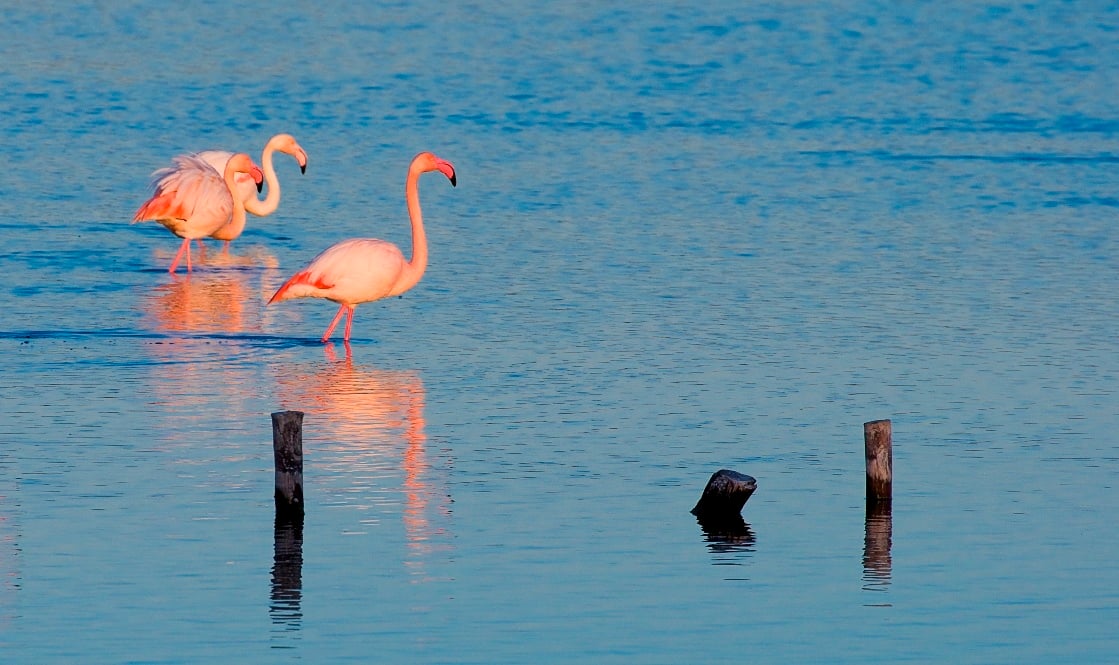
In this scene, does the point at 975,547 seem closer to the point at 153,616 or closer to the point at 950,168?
the point at 153,616

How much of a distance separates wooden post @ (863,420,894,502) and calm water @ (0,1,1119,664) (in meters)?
0.15

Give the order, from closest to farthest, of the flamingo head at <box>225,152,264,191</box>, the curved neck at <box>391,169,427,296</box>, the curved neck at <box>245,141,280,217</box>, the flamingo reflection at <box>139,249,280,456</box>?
1. the flamingo reflection at <box>139,249,280,456</box>
2. the curved neck at <box>391,169,427,296</box>
3. the flamingo head at <box>225,152,264,191</box>
4. the curved neck at <box>245,141,280,217</box>

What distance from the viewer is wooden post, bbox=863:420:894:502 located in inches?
390

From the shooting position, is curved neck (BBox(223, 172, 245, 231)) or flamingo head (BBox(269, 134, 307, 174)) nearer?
curved neck (BBox(223, 172, 245, 231))

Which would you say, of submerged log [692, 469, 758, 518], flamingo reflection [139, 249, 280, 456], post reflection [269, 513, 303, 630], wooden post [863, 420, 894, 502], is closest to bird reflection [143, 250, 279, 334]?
flamingo reflection [139, 249, 280, 456]

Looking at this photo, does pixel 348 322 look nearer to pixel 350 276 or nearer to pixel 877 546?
pixel 350 276

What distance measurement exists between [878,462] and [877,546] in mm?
661

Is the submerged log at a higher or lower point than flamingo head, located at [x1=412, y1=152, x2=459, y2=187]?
lower

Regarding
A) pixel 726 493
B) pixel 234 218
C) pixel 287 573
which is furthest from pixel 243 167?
pixel 287 573

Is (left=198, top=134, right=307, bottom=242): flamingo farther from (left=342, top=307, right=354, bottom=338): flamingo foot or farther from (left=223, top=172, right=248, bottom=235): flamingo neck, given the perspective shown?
(left=342, top=307, right=354, bottom=338): flamingo foot

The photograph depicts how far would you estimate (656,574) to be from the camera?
29.5ft

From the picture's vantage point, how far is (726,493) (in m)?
9.80

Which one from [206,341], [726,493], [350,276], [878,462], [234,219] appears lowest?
[726,493]

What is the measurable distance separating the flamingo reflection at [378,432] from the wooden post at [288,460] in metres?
0.53
